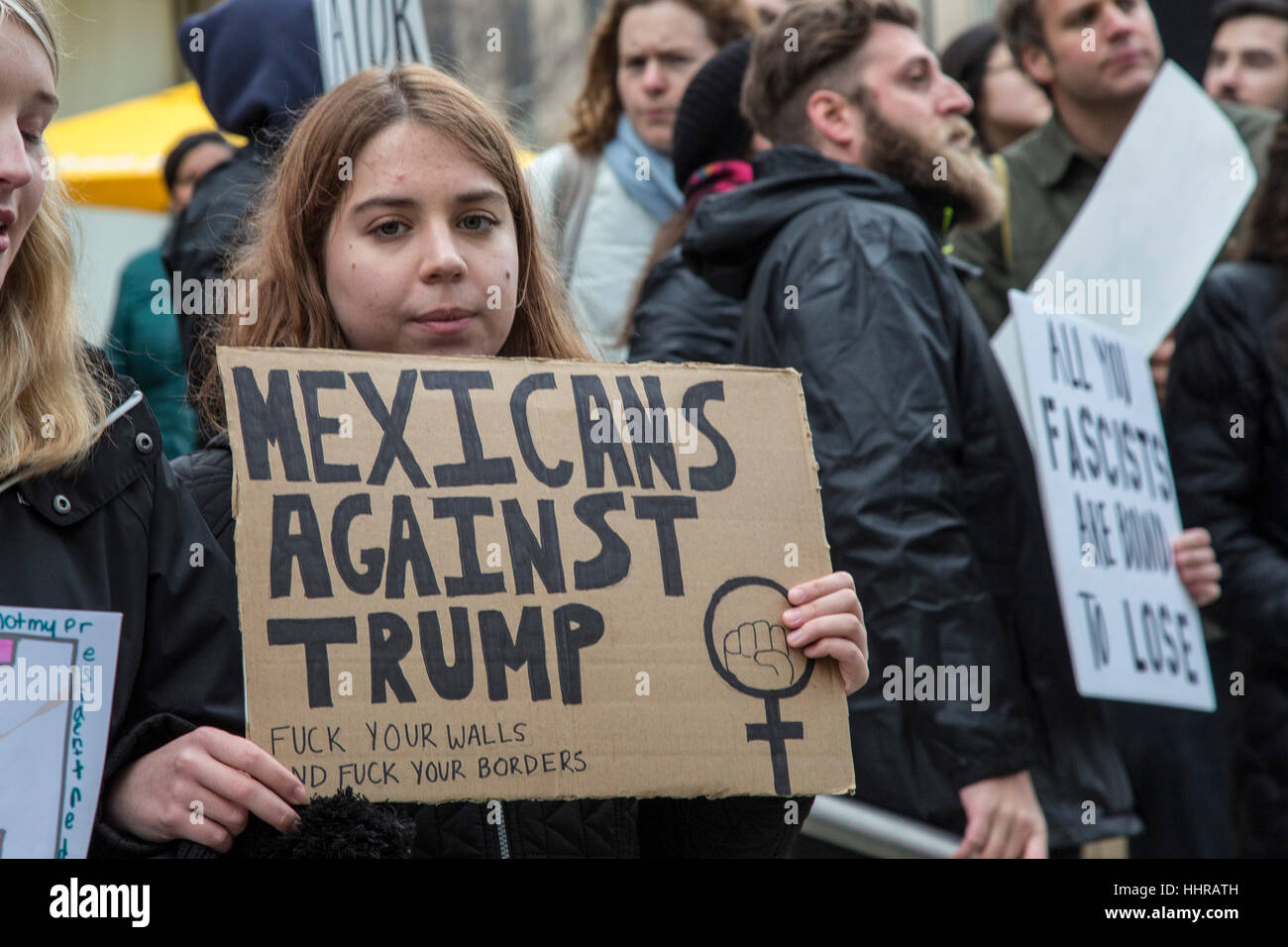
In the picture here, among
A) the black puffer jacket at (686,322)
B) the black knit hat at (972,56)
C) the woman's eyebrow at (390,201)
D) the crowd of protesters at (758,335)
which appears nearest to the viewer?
the crowd of protesters at (758,335)

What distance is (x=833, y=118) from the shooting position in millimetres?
4105

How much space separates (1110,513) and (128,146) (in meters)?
6.75

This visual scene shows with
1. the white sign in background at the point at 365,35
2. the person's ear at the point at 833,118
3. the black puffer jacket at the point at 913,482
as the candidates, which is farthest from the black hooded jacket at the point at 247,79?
the person's ear at the point at 833,118

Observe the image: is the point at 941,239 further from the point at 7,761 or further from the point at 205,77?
the point at 7,761

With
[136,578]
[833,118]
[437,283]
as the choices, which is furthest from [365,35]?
[136,578]

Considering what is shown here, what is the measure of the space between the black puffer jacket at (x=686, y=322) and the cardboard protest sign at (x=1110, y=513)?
0.70m

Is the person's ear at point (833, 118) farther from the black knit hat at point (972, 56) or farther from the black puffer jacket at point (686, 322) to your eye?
the black knit hat at point (972, 56)

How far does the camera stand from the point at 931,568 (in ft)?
11.3

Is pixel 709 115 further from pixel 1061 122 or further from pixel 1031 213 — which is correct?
pixel 1061 122

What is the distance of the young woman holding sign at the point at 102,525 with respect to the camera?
2.00 meters

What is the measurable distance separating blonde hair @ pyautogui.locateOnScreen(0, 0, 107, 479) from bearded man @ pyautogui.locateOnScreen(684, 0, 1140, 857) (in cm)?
171

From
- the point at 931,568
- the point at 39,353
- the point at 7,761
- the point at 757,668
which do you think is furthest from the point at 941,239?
the point at 7,761

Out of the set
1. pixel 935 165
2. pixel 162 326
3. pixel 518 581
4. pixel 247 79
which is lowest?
pixel 518 581

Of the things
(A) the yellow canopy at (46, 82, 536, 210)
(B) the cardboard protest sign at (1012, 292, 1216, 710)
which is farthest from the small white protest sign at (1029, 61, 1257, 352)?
(A) the yellow canopy at (46, 82, 536, 210)
